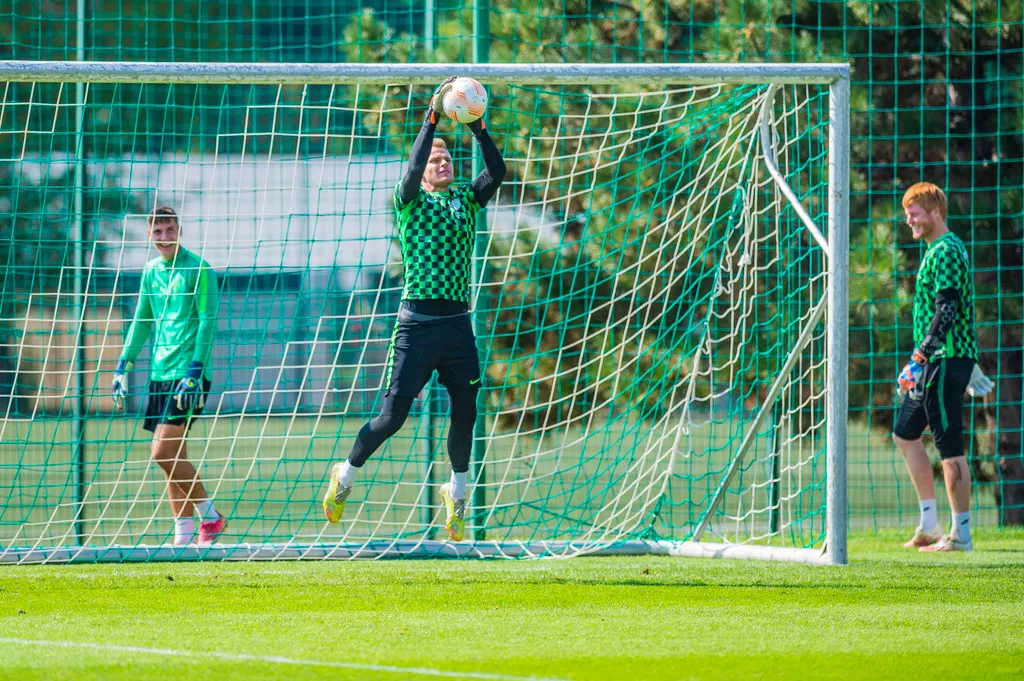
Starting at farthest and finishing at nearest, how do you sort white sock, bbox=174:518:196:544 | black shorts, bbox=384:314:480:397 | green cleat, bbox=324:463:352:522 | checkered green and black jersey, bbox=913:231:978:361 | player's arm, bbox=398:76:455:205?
white sock, bbox=174:518:196:544 → checkered green and black jersey, bbox=913:231:978:361 → green cleat, bbox=324:463:352:522 → black shorts, bbox=384:314:480:397 → player's arm, bbox=398:76:455:205

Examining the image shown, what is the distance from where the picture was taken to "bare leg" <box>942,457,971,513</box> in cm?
705

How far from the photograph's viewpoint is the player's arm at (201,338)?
7008 mm

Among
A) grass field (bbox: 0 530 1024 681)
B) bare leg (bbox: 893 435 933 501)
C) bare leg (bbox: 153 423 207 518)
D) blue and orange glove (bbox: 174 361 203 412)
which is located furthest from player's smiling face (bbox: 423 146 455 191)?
bare leg (bbox: 893 435 933 501)

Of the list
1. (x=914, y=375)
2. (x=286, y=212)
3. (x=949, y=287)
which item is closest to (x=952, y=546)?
(x=914, y=375)

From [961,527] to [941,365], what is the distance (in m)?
0.94

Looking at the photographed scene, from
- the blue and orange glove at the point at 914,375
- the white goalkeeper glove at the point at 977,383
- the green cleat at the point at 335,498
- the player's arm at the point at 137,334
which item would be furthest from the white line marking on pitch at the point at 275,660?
the white goalkeeper glove at the point at 977,383

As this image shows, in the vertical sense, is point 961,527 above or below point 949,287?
below

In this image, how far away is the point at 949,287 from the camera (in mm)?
6949

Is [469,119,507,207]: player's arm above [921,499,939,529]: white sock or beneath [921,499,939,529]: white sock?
above

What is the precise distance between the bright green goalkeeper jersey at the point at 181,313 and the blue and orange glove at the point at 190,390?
0.04 m

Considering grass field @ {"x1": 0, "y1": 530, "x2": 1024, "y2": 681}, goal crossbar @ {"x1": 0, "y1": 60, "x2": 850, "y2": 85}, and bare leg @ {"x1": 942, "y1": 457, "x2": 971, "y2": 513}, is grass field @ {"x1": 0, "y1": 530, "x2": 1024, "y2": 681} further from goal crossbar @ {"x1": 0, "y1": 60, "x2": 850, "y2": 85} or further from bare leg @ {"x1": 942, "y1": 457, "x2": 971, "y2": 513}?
goal crossbar @ {"x1": 0, "y1": 60, "x2": 850, "y2": 85}

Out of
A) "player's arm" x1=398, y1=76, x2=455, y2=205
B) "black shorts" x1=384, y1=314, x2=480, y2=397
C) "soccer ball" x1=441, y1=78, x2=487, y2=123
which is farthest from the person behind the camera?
"black shorts" x1=384, y1=314, x2=480, y2=397

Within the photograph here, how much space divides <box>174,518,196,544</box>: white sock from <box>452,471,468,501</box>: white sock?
173 centimetres

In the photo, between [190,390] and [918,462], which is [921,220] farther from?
[190,390]
